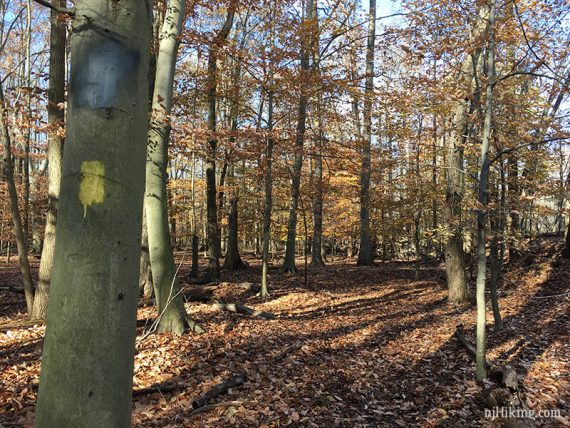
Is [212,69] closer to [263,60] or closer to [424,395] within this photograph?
[263,60]

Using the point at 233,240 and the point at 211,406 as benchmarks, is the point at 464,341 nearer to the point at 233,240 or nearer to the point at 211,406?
the point at 211,406

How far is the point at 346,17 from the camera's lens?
10945 millimetres

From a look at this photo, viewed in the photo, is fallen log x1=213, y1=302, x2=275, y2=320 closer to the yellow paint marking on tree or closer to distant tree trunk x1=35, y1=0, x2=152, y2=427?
distant tree trunk x1=35, y1=0, x2=152, y2=427

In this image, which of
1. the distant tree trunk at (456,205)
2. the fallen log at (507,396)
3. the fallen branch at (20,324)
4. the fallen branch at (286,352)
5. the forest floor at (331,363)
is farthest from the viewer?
the distant tree trunk at (456,205)

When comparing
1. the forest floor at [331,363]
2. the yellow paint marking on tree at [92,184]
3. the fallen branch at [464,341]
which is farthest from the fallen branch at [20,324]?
the fallen branch at [464,341]

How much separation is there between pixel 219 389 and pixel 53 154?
18.6ft

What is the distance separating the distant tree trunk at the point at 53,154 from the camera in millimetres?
7102

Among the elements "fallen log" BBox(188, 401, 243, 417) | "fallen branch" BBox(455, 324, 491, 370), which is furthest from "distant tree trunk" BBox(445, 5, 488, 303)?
"fallen log" BBox(188, 401, 243, 417)

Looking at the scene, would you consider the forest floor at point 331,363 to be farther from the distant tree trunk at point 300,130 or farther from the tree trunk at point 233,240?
the tree trunk at point 233,240

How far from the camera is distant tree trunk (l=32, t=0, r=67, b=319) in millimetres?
7102

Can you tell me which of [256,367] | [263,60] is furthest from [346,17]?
[256,367]

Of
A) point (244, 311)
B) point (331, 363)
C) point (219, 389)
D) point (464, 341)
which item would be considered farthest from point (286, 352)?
point (464, 341)

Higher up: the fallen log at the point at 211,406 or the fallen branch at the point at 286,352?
the fallen log at the point at 211,406

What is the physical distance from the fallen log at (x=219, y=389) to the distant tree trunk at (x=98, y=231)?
308cm
